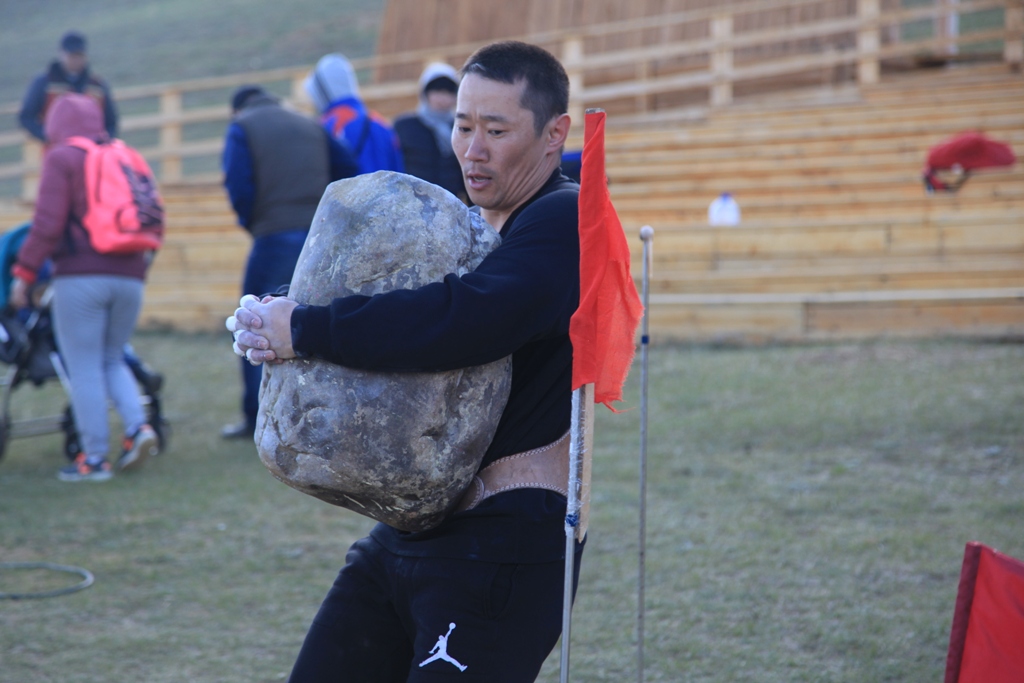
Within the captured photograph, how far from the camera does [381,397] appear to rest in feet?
6.63

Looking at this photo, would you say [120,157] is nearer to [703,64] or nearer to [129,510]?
[129,510]

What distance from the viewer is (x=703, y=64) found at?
56.9ft

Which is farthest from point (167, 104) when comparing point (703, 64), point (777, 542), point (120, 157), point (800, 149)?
point (777, 542)

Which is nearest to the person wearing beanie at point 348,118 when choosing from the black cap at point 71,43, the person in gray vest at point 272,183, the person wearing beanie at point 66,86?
the person in gray vest at point 272,183

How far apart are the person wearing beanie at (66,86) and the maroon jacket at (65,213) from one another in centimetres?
587

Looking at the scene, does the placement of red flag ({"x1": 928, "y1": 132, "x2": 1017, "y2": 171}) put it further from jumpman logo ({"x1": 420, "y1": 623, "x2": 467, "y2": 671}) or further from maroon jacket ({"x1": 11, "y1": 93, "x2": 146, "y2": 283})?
jumpman logo ({"x1": 420, "y1": 623, "x2": 467, "y2": 671})

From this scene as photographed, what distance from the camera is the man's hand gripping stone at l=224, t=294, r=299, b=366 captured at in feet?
6.65

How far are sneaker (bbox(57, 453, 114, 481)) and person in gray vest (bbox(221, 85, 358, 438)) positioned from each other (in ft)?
3.36

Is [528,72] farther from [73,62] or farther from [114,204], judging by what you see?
[73,62]

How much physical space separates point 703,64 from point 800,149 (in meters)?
5.00

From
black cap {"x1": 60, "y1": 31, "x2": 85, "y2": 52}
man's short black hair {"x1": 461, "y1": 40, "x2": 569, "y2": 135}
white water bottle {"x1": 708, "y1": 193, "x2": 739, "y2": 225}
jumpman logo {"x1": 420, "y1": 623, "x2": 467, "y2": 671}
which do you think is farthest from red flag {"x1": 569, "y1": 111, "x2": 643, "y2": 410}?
black cap {"x1": 60, "y1": 31, "x2": 85, "y2": 52}

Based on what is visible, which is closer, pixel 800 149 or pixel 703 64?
pixel 800 149

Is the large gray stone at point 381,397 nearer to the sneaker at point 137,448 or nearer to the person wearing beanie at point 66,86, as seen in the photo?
the sneaker at point 137,448

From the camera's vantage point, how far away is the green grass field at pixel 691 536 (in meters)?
3.93
